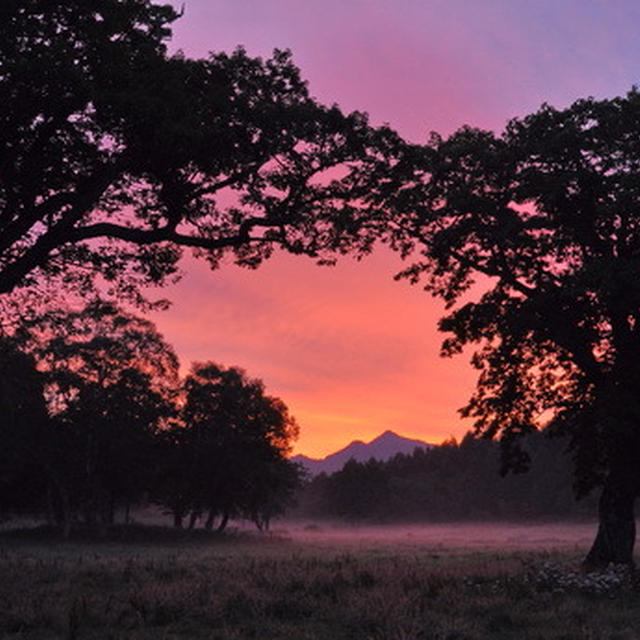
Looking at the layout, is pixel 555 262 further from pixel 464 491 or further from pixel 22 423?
pixel 464 491

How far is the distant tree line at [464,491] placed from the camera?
12850 cm

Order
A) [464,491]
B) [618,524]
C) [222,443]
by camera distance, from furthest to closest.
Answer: [464,491]
[222,443]
[618,524]

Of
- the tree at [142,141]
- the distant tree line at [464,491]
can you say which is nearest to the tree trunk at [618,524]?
the tree at [142,141]

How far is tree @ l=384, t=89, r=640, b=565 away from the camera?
20984 millimetres

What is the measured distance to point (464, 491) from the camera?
146 metres

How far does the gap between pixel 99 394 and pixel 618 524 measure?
3915 cm

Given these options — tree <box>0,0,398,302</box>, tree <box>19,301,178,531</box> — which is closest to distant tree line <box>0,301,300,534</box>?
tree <box>19,301,178,531</box>

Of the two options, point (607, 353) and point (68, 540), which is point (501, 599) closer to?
point (607, 353)

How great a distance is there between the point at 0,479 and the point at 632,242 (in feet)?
162

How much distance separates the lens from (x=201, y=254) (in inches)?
798

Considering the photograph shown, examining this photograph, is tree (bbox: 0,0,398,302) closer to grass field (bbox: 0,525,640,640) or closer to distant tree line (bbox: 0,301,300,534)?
grass field (bbox: 0,525,640,640)

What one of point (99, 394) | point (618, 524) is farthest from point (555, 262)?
point (99, 394)

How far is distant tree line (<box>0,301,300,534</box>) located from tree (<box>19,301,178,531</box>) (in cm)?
7

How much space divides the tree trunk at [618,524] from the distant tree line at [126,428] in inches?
1309
